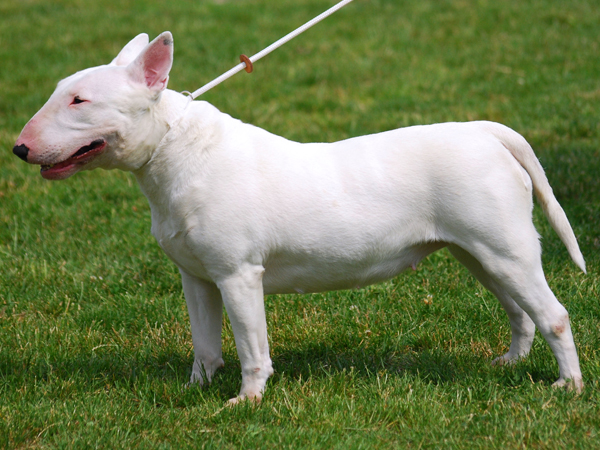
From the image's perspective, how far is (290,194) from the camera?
3131mm

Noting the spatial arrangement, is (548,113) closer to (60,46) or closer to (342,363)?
(342,363)

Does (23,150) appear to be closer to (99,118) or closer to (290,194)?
(99,118)

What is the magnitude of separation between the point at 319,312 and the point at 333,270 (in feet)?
3.53

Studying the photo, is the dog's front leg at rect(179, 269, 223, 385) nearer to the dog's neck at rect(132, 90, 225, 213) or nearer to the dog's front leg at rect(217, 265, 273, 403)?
the dog's front leg at rect(217, 265, 273, 403)

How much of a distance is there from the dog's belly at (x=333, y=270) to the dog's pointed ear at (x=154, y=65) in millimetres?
892

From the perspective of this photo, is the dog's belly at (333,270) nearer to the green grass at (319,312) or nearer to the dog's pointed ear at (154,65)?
the green grass at (319,312)

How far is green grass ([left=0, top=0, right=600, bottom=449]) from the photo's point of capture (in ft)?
10.1

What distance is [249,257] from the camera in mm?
3129

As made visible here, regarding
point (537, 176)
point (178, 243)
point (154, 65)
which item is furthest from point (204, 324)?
point (537, 176)

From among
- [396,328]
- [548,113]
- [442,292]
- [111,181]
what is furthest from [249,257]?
[548,113]

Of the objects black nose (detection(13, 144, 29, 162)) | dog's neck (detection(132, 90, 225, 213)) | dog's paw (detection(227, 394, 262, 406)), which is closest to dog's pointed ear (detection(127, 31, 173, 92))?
dog's neck (detection(132, 90, 225, 213))

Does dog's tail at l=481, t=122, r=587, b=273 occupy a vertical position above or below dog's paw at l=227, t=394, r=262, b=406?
above

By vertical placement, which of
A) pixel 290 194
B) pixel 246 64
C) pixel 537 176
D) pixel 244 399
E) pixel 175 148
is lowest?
pixel 244 399

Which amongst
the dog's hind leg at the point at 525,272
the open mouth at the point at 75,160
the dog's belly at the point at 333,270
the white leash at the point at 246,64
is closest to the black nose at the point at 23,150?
the open mouth at the point at 75,160
